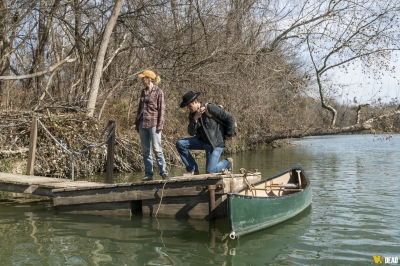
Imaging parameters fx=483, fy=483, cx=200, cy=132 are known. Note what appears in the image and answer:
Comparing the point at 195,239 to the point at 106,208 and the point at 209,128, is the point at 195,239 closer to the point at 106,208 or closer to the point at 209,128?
the point at 209,128

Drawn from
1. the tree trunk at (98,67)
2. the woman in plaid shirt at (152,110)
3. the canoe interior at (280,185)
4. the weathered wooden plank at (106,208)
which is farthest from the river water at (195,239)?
the tree trunk at (98,67)

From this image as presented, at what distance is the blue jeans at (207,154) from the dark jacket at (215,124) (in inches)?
6.9

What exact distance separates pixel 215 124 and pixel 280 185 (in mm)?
2204

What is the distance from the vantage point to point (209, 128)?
8375mm

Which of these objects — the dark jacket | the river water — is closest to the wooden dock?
the river water

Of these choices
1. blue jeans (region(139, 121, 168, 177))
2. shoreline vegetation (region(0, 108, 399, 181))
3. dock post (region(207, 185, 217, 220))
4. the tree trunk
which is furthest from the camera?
A: the tree trunk

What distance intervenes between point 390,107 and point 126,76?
41.9 ft

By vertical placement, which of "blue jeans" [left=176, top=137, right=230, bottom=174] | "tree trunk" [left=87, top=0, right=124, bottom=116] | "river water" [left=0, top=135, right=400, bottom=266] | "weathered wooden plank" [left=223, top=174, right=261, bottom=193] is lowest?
"river water" [left=0, top=135, right=400, bottom=266]

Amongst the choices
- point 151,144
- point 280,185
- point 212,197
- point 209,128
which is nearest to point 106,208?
point 151,144

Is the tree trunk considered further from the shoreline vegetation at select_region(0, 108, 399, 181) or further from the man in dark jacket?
the man in dark jacket

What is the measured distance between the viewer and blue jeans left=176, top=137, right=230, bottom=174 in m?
Answer: 8.42

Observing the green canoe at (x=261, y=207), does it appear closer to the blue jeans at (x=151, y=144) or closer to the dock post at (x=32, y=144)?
the blue jeans at (x=151, y=144)

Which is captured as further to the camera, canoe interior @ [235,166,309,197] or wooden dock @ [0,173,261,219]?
canoe interior @ [235,166,309,197]

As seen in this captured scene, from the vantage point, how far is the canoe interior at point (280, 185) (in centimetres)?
934
